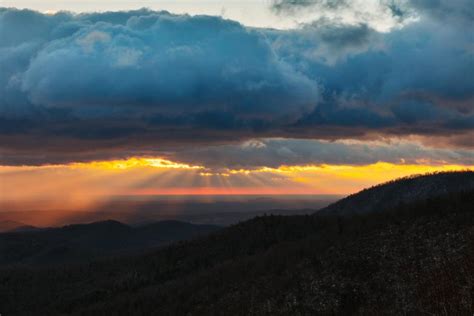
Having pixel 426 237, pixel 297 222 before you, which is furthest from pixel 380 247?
pixel 297 222

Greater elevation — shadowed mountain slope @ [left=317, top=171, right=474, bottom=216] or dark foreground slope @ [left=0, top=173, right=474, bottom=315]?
shadowed mountain slope @ [left=317, top=171, right=474, bottom=216]

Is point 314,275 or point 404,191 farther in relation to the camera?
point 404,191

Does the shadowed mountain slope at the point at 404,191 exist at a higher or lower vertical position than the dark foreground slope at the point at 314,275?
higher

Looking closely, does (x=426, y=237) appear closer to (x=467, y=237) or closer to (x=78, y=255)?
(x=467, y=237)

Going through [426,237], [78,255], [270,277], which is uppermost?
[426,237]

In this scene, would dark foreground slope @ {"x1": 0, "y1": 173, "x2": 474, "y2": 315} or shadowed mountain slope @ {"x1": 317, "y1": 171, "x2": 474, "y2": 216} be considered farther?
shadowed mountain slope @ {"x1": 317, "y1": 171, "x2": 474, "y2": 216}

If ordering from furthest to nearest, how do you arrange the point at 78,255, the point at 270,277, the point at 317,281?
the point at 78,255
the point at 270,277
the point at 317,281

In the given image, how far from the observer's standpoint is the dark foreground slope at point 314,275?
42.2 metres

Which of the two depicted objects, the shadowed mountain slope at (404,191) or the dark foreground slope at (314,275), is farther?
the shadowed mountain slope at (404,191)

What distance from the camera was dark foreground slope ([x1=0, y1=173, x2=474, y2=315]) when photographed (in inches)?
1660

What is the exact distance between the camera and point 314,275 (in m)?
52.0

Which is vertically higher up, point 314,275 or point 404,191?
point 404,191

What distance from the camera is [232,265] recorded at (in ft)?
237

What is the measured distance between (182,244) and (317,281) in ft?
200
